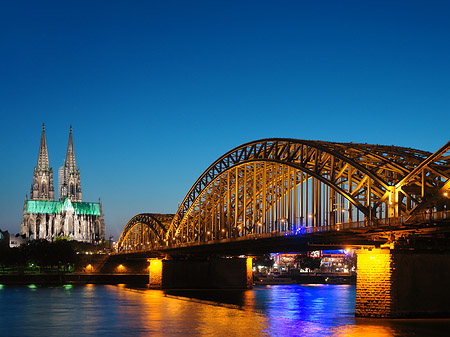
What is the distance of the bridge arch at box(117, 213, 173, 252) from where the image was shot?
155575 millimetres

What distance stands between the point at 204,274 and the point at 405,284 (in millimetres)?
69214

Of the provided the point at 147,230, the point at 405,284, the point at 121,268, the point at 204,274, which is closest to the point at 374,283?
the point at 405,284

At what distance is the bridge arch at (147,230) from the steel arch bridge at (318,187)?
18.6 meters

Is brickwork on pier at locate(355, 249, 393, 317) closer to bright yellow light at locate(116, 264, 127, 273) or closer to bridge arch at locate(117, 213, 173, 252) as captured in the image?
bridge arch at locate(117, 213, 173, 252)

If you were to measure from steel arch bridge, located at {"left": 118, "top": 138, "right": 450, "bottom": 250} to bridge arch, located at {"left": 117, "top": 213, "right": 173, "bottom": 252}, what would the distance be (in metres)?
18.6

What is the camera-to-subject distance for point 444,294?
57.2m

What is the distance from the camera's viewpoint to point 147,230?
17675 cm

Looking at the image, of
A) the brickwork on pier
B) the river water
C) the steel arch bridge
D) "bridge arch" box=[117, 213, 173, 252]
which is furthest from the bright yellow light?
the brickwork on pier

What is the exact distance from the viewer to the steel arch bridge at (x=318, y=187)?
59625 mm

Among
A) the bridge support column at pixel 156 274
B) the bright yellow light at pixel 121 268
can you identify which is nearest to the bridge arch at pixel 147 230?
the bright yellow light at pixel 121 268

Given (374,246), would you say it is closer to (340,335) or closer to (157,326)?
(340,335)

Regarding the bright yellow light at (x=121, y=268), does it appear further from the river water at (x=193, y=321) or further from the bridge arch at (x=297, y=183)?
the river water at (x=193, y=321)

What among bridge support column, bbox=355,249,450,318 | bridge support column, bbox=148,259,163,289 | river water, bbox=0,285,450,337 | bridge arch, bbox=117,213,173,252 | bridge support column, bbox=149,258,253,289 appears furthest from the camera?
bridge arch, bbox=117,213,173,252

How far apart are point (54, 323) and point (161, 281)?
6282cm
